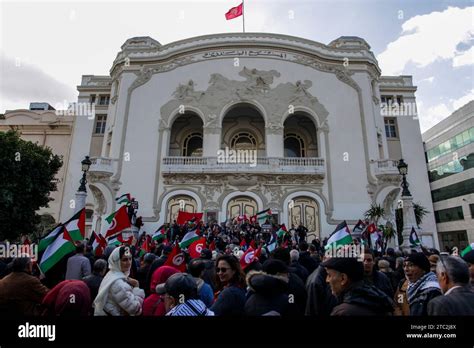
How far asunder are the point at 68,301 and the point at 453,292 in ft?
10.8

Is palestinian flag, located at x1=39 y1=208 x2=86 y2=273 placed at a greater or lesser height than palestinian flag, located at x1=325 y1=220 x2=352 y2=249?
lesser

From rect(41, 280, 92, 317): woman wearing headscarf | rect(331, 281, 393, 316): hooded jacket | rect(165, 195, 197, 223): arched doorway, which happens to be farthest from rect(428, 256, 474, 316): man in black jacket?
rect(165, 195, 197, 223): arched doorway

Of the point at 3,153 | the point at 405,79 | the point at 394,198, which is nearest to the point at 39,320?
the point at 3,153

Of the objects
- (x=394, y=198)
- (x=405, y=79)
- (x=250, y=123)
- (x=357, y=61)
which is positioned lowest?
(x=394, y=198)

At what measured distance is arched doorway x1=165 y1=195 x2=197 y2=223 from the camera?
2247cm

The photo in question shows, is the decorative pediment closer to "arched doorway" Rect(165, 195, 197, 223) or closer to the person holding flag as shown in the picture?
Answer: "arched doorway" Rect(165, 195, 197, 223)

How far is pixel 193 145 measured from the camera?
27.4m

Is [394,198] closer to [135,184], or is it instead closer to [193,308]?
[135,184]

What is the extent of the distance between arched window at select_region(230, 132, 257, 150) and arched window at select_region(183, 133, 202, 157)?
123 inches

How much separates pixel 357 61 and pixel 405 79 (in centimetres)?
1047

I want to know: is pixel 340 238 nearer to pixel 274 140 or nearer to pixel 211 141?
pixel 274 140

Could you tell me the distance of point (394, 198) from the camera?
22641 millimetres

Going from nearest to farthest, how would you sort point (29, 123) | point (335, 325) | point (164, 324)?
1. point (335, 325)
2. point (164, 324)
3. point (29, 123)

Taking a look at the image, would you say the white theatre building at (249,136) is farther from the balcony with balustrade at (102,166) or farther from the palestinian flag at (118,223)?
the palestinian flag at (118,223)
